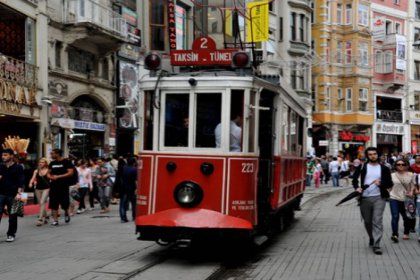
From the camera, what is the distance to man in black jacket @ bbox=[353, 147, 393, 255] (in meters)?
10.4

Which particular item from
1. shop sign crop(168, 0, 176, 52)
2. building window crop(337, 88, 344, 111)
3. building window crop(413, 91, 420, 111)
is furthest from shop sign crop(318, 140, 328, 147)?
shop sign crop(168, 0, 176, 52)

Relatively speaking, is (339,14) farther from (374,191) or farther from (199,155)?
(199,155)

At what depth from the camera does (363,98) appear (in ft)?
155

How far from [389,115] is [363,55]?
5872 mm

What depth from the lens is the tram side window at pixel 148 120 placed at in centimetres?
960

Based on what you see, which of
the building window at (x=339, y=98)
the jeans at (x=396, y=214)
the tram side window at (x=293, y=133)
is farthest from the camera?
the building window at (x=339, y=98)

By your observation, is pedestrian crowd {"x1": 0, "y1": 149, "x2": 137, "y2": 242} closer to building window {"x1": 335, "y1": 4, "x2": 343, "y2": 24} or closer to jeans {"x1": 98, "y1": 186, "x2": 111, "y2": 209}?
jeans {"x1": 98, "y1": 186, "x2": 111, "y2": 209}

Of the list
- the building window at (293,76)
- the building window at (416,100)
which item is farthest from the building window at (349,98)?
A: the building window at (416,100)

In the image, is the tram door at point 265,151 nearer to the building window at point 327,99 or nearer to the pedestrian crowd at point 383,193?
the pedestrian crowd at point 383,193

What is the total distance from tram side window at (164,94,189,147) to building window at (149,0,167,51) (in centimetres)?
2121

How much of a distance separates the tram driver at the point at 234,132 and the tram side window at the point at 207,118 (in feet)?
0.27

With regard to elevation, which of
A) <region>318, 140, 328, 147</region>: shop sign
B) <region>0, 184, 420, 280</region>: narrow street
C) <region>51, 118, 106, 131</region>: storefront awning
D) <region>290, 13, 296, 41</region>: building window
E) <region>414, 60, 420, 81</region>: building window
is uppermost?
<region>290, 13, 296, 41</region>: building window

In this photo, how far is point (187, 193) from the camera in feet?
30.1

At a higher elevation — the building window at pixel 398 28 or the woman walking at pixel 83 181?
the building window at pixel 398 28
